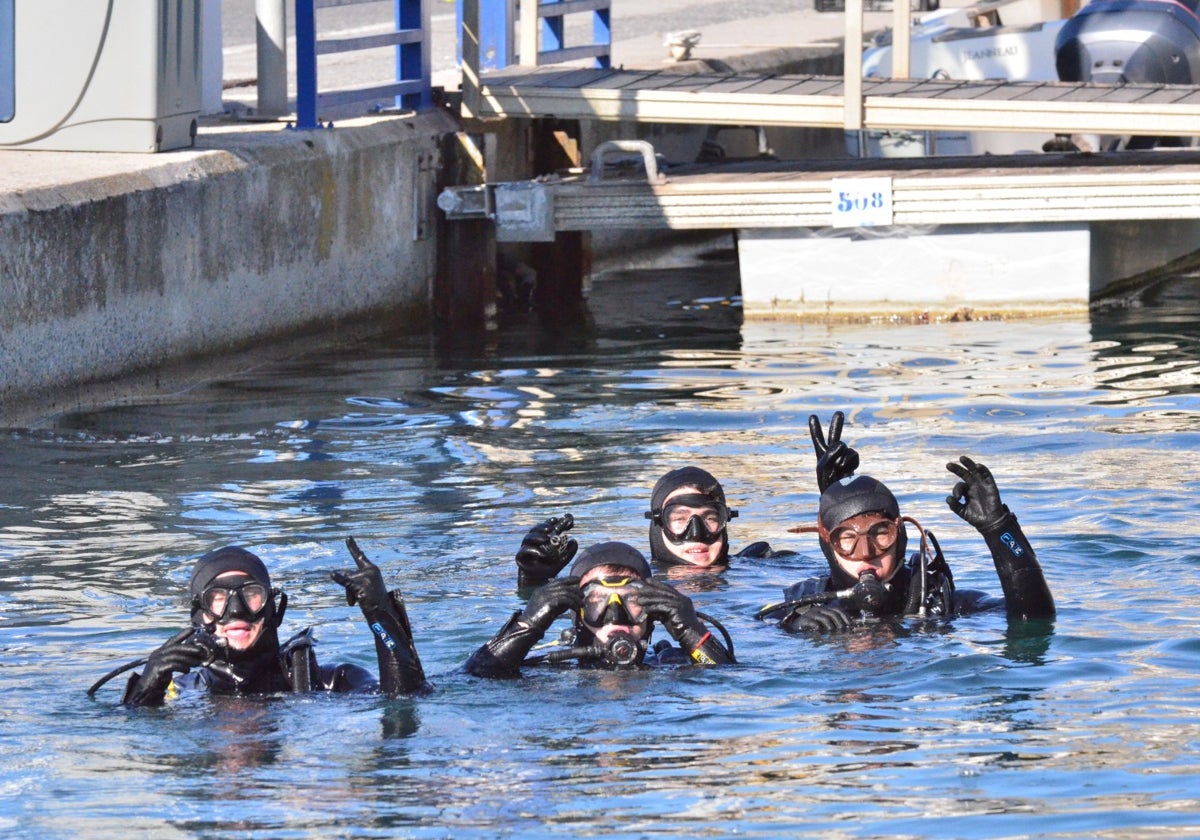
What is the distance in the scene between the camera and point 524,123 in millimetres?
16953

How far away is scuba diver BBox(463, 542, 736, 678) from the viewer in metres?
7.07

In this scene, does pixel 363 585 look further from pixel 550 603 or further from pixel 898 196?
pixel 898 196

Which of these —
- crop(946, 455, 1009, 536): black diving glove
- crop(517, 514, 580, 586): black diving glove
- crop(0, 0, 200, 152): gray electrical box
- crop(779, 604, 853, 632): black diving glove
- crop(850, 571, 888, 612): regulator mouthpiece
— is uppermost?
crop(0, 0, 200, 152): gray electrical box

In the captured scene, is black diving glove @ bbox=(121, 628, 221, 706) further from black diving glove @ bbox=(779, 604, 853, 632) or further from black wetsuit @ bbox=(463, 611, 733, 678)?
black diving glove @ bbox=(779, 604, 853, 632)

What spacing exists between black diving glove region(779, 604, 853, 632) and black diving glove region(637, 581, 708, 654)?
702 millimetres

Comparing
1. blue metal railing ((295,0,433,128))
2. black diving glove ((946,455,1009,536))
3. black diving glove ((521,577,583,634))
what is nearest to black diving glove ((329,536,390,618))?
black diving glove ((521,577,583,634))

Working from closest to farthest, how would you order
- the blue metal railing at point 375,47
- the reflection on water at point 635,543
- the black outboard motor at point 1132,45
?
the reflection on water at point 635,543 < the blue metal railing at point 375,47 < the black outboard motor at point 1132,45

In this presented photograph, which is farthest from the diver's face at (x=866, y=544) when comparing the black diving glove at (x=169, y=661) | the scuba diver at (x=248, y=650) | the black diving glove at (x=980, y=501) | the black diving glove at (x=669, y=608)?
the black diving glove at (x=169, y=661)

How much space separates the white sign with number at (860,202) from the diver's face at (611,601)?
7.92 metres

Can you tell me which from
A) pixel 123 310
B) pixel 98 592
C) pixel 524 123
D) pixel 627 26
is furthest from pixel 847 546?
pixel 627 26

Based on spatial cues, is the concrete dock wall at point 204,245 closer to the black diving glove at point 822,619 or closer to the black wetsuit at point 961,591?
the black wetsuit at point 961,591

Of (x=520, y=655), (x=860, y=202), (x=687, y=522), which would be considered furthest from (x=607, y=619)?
(x=860, y=202)

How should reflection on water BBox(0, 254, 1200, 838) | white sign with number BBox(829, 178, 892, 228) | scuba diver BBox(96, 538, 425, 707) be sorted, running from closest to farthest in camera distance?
reflection on water BBox(0, 254, 1200, 838)
scuba diver BBox(96, 538, 425, 707)
white sign with number BBox(829, 178, 892, 228)

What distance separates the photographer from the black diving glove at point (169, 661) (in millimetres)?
6805
